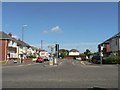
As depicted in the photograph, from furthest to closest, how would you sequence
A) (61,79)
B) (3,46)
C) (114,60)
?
(3,46) < (114,60) < (61,79)

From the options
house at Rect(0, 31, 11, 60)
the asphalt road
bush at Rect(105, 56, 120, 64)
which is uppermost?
house at Rect(0, 31, 11, 60)

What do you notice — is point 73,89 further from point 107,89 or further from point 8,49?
point 8,49

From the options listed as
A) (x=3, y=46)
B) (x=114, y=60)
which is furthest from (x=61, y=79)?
(x=3, y=46)

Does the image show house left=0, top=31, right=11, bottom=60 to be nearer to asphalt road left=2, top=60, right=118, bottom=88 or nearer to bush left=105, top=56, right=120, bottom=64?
bush left=105, top=56, right=120, bottom=64

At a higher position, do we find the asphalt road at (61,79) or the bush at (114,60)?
the bush at (114,60)

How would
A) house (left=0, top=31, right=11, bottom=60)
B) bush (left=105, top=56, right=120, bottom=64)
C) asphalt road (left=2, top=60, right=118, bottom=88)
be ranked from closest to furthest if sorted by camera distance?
1. asphalt road (left=2, top=60, right=118, bottom=88)
2. bush (left=105, top=56, right=120, bottom=64)
3. house (left=0, top=31, right=11, bottom=60)

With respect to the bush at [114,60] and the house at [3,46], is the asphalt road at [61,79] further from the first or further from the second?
the house at [3,46]

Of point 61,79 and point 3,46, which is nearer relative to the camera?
point 61,79

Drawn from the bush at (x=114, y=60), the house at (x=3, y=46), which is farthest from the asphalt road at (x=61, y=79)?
the house at (x=3, y=46)

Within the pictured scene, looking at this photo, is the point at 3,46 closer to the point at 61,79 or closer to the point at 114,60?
the point at 114,60

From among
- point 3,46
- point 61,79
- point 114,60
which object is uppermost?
point 3,46

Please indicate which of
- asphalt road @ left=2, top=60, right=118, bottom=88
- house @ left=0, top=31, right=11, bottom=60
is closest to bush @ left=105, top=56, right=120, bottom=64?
asphalt road @ left=2, top=60, right=118, bottom=88

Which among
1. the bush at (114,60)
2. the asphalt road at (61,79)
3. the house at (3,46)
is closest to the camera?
the asphalt road at (61,79)

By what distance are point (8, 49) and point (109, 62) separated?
4118 cm
